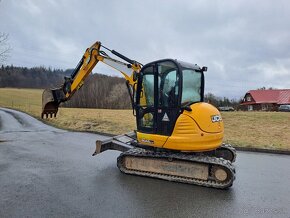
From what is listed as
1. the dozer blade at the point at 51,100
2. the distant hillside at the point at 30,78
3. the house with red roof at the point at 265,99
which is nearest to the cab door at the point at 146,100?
the dozer blade at the point at 51,100

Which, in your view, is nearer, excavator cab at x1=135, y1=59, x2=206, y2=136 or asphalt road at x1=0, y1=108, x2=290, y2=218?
asphalt road at x1=0, y1=108, x2=290, y2=218

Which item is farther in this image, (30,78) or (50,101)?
(30,78)

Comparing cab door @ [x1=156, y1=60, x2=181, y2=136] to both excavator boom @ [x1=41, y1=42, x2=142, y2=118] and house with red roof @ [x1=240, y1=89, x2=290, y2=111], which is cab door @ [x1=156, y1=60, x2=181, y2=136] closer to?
excavator boom @ [x1=41, y1=42, x2=142, y2=118]

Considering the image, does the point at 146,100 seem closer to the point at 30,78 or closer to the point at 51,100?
the point at 51,100

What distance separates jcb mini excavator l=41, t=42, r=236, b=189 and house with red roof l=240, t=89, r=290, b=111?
55.7 metres

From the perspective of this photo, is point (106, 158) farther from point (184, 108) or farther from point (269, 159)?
point (269, 159)

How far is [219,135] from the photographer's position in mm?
6734

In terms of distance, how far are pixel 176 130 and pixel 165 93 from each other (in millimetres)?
903

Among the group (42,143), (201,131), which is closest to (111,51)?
(201,131)

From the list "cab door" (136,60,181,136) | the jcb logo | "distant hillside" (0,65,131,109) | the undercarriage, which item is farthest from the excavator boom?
"distant hillside" (0,65,131,109)

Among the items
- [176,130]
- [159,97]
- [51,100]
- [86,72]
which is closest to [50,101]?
[51,100]

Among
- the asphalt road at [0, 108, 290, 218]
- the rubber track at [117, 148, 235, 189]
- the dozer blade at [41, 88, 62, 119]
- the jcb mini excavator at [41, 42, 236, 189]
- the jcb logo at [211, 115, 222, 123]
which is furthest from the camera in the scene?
the dozer blade at [41, 88, 62, 119]

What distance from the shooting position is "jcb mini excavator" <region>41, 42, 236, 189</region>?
6.25m

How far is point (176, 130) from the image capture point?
21.6 feet
